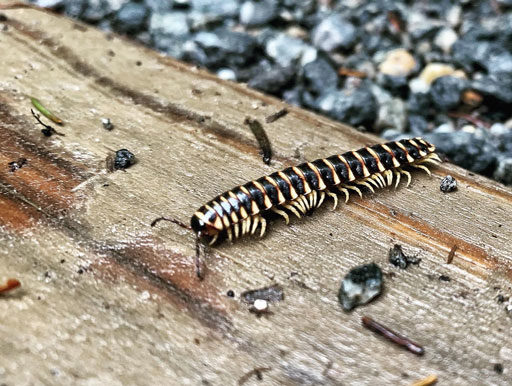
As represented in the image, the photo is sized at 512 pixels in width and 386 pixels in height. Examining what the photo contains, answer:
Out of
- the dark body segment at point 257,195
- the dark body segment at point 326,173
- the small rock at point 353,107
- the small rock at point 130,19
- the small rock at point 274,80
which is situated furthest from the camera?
the small rock at point 130,19

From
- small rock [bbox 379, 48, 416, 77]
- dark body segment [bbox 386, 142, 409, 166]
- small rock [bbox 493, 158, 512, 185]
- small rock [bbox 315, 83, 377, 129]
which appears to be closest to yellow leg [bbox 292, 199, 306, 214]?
dark body segment [bbox 386, 142, 409, 166]

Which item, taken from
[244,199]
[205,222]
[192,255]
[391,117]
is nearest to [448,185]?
[244,199]

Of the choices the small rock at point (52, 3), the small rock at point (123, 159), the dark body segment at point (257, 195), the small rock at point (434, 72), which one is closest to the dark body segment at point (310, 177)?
the dark body segment at point (257, 195)

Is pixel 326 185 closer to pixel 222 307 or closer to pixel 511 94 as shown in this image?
pixel 222 307

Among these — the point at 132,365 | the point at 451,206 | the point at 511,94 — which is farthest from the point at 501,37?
the point at 132,365

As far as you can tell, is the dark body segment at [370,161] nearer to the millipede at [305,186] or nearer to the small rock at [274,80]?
the millipede at [305,186]

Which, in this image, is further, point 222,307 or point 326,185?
point 326,185
